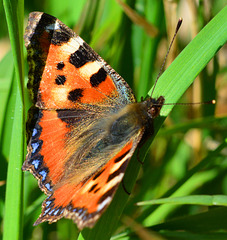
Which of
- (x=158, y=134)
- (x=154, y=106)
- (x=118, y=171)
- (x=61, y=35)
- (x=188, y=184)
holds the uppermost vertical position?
(x=61, y=35)

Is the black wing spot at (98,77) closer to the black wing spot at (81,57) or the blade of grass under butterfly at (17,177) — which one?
the black wing spot at (81,57)

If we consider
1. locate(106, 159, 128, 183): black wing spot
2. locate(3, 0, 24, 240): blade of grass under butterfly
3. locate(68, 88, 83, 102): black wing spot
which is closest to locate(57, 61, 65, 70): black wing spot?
locate(68, 88, 83, 102): black wing spot

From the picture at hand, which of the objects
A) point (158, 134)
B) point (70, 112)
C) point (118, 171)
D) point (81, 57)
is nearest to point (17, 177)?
point (118, 171)

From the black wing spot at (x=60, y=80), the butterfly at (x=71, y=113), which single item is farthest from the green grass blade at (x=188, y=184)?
the black wing spot at (x=60, y=80)

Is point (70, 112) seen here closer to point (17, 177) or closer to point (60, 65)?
point (60, 65)

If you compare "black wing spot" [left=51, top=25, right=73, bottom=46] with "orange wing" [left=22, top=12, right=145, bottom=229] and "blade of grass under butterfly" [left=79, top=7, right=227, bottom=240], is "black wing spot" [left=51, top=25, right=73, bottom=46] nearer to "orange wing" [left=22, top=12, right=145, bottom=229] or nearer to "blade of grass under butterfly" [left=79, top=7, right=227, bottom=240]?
"orange wing" [left=22, top=12, right=145, bottom=229]

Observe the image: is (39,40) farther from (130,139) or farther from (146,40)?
(146,40)

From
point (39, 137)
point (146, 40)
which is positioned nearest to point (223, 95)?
point (146, 40)
